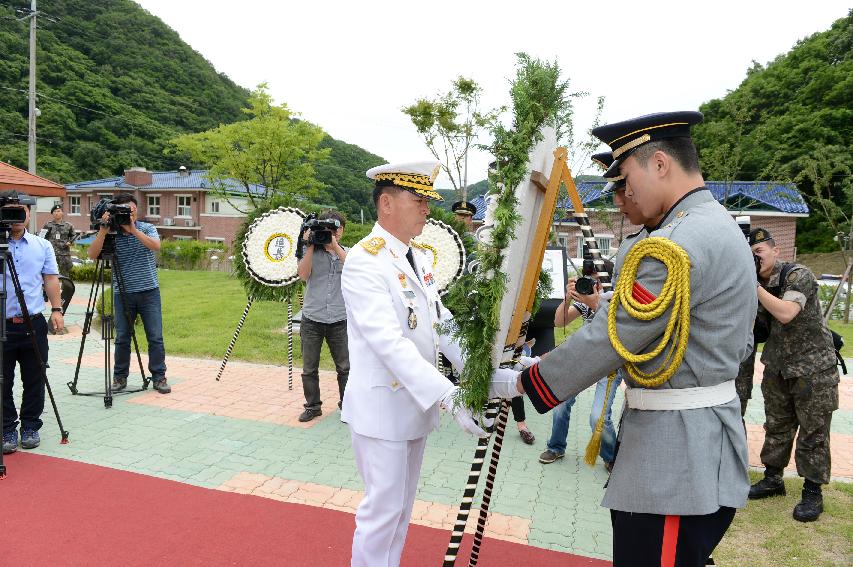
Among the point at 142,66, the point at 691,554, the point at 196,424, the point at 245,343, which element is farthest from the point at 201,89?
the point at 691,554

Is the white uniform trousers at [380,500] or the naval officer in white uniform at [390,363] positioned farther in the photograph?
the white uniform trousers at [380,500]

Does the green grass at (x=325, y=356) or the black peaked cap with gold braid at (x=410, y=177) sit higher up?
the black peaked cap with gold braid at (x=410, y=177)

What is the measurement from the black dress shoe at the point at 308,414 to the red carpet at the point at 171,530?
1.73 m

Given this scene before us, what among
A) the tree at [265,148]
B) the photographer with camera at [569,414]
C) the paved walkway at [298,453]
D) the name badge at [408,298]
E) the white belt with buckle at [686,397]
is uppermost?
the tree at [265,148]

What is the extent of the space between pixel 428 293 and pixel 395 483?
34.8 inches

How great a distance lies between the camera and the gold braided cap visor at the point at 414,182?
2.66 m

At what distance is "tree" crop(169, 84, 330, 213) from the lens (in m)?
31.2

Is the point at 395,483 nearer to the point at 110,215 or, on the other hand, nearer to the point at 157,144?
the point at 110,215

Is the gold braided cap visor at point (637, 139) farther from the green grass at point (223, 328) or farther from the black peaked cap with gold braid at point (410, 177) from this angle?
the green grass at point (223, 328)

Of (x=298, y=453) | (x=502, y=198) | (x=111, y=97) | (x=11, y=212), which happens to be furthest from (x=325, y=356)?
(x=111, y=97)

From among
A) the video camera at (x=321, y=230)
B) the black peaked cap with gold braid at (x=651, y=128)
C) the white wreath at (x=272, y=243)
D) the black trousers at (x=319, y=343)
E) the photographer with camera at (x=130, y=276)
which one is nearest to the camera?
the black peaked cap with gold braid at (x=651, y=128)

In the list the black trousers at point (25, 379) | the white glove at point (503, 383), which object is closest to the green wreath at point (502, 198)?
the white glove at point (503, 383)

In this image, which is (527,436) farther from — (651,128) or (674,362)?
(651,128)

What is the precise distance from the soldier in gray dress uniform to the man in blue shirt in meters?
4.88
